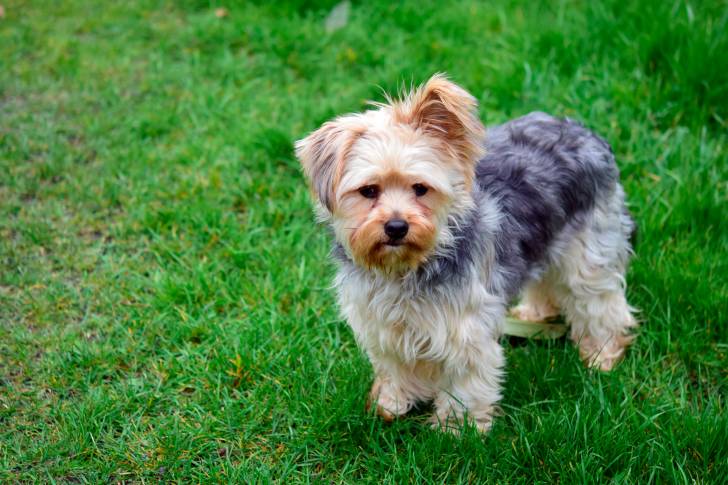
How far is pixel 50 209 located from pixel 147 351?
161cm

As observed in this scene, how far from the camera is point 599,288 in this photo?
3.89 metres

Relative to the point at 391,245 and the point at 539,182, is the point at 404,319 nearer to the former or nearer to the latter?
the point at 391,245

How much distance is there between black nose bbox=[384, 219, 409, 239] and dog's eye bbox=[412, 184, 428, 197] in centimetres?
20

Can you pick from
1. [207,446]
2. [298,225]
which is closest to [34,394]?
[207,446]

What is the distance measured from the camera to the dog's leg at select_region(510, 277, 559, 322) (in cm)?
424

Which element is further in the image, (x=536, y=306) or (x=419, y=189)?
(x=536, y=306)

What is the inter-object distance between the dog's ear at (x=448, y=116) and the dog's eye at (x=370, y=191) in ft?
1.06

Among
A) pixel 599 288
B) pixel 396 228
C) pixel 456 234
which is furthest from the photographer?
pixel 599 288

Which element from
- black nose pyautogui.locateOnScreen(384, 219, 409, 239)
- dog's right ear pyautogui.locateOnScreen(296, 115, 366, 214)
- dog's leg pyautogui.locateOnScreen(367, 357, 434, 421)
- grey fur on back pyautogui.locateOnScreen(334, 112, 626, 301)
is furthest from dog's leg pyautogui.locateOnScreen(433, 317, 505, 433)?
dog's right ear pyautogui.locateOnScreen(296, 115, 366, 214)

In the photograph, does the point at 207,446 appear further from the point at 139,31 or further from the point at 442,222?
the point at 139,31

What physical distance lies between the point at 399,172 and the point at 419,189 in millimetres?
136

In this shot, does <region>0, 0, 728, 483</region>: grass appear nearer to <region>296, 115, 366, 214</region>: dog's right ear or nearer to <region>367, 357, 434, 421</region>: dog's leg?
<region>367, 357, 434, 421</region>: dog's leg

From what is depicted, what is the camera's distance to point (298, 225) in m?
4.92

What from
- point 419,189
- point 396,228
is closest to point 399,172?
point 419,189
